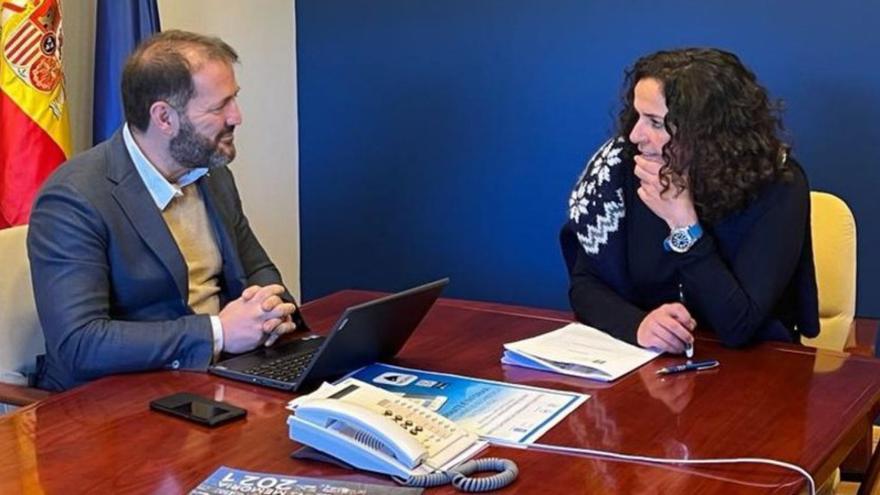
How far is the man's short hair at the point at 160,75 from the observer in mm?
2189

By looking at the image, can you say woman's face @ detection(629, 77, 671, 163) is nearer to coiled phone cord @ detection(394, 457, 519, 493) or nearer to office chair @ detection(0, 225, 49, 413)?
coiled phone cord @ detection(394, 457, 519, 493)

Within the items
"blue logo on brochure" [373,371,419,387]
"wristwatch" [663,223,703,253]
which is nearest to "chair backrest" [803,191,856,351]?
"wristwatch" [663,223,703,253]

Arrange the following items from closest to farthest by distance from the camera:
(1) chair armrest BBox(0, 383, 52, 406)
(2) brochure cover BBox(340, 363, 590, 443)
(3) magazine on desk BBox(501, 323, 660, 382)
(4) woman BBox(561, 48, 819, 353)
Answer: (2) brochure cover BBox(340, 363, 590, 443) < (3) magazine on desk BBox(501, 323, 660, 382) < (1) chair armrest BBox(0, 383, 52, 406) < (4) woman BBox(561, 48, 819, 353)

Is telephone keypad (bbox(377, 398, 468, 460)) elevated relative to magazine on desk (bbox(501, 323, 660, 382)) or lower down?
elevated

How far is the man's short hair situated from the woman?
88 cm

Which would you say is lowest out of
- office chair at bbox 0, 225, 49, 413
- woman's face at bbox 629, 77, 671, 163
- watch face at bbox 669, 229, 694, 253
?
office chair at bbox 0, 225, 49, 413

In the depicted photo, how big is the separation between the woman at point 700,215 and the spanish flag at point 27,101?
1.54m

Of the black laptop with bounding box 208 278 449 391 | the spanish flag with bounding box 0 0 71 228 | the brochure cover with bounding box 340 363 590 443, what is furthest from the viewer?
the spanish flag with bounding box 0 0 71 228

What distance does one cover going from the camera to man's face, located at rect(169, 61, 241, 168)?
2205mm

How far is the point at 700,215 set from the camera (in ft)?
7.00

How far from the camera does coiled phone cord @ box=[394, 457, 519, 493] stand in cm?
132

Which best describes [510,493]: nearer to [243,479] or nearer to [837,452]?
[243,479]

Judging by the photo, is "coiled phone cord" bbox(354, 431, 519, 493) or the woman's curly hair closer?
"coiled phone cord" bbox(354, 431, 519, 493)

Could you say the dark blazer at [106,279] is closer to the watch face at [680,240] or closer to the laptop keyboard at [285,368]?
the laptop keyboard at [285,368]
